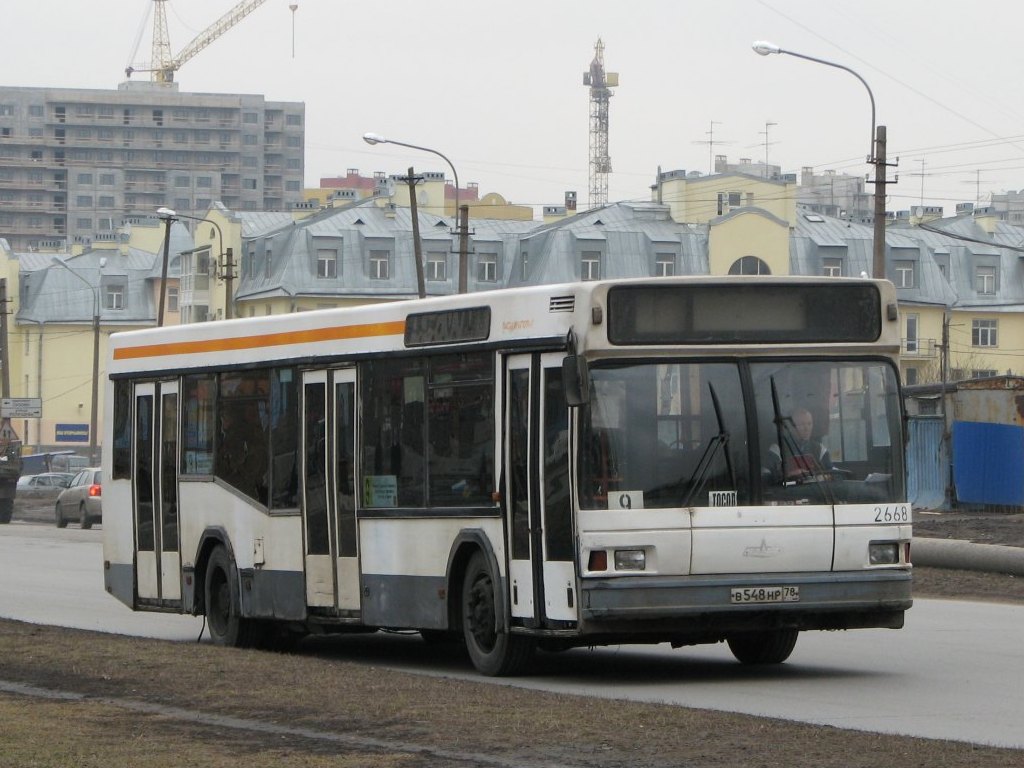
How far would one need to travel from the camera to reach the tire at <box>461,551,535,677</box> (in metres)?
13.5

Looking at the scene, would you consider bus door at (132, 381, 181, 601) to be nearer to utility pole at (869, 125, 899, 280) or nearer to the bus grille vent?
the bus grille vent

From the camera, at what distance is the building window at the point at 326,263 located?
99188 mm

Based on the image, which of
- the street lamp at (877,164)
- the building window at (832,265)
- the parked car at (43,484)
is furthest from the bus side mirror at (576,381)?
the building window at (832,265)

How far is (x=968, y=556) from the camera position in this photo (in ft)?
81.1

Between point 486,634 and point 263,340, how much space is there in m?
3.78

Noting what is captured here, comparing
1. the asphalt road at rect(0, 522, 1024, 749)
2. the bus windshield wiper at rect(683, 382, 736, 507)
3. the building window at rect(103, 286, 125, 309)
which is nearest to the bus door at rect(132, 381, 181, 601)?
the asphalt road at rect(0, 522, 1024, 749)

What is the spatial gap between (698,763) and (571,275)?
89670mm

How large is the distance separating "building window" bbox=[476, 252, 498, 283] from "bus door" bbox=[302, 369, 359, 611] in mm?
85830

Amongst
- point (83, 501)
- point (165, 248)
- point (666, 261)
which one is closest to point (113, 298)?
point (666, 261)

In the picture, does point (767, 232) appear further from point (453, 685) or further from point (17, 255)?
point (453, 685)

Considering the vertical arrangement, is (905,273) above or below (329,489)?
above

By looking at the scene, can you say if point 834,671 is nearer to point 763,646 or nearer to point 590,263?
point 763,646

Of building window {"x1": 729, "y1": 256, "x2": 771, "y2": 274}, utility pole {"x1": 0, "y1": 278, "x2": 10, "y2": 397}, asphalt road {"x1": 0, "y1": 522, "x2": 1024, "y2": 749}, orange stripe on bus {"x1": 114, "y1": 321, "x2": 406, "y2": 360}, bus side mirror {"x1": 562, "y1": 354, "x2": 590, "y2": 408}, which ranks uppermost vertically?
building window {"x1": 729, "y1": 256, "x2": 771, "y2": 274}

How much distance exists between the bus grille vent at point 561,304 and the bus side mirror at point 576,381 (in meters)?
0.41
